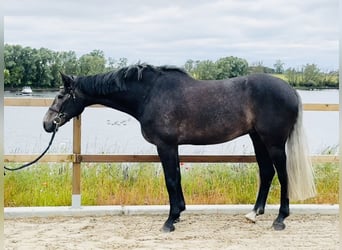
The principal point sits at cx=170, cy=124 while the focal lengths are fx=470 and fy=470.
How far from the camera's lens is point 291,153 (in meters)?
4.27

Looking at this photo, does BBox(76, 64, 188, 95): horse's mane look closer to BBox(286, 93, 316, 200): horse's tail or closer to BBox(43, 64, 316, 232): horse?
BBox(43, 64, 316, 232): horse

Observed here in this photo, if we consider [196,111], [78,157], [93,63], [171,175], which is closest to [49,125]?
[78,157]

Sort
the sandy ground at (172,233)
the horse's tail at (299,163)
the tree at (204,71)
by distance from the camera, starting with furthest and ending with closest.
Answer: the tree at (204,71) < the horse's tail at (299,163) < the sandy ground at (172,233)

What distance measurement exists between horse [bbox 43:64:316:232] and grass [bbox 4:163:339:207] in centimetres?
88

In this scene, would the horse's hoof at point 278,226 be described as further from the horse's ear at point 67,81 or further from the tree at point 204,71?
the horse's ear at point 67,81

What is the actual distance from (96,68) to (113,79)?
1414 millimetres

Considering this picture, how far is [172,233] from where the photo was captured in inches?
160

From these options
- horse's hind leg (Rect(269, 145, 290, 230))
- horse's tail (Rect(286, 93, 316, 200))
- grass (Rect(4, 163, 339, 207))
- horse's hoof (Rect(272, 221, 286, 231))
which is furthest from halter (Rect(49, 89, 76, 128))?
horse's hoof (Rect(272, 221, 286, 231))

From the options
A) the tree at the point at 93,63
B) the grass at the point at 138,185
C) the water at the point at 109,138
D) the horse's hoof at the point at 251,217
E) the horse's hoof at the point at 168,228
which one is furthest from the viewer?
the water at the point at 109,138

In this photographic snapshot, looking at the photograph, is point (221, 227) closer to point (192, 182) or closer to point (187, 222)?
point (187, 222)

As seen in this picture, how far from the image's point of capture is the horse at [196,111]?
4156mm

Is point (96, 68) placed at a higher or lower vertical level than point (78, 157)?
higher

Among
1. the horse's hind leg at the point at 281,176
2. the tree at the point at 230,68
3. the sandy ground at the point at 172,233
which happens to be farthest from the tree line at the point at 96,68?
the sandy ground at the point at 172,233

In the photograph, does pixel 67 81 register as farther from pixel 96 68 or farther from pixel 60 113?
pixel 96 68
